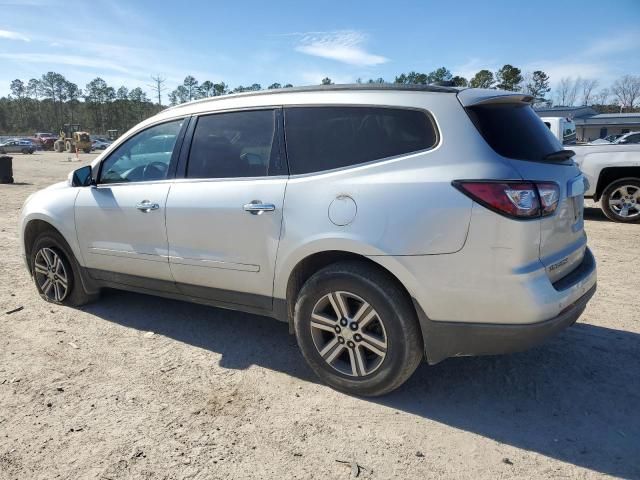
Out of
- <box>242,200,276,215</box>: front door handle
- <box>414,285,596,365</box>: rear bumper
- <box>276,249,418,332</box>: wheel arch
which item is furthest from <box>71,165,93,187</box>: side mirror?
<box>414,285,596,365</box>: rear bumper

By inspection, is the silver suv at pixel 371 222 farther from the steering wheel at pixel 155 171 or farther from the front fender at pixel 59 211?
the front fender at pixel 59 211

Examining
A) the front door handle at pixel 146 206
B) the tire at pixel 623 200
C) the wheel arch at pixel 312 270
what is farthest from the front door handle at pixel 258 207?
the tire at pixel 623 200

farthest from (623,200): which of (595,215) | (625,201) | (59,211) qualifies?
(59,211)

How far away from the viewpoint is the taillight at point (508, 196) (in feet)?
8.23

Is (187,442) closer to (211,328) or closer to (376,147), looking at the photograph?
(211,328)

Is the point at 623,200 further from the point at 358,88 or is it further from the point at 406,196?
the point at 406,196

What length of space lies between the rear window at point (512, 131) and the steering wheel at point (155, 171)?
2321mm

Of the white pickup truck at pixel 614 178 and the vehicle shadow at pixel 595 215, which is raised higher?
the white pickup truck at pixel 614 178

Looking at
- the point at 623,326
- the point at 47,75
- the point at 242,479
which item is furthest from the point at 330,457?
the point at 47,75

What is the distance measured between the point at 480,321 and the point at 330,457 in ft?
3.44

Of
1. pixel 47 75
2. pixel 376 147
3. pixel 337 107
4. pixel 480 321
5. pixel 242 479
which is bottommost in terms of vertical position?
pixel 242 479

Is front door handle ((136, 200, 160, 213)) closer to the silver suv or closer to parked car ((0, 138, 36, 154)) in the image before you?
the silver suv

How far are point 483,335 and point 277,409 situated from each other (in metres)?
1.27

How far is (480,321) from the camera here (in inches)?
104
